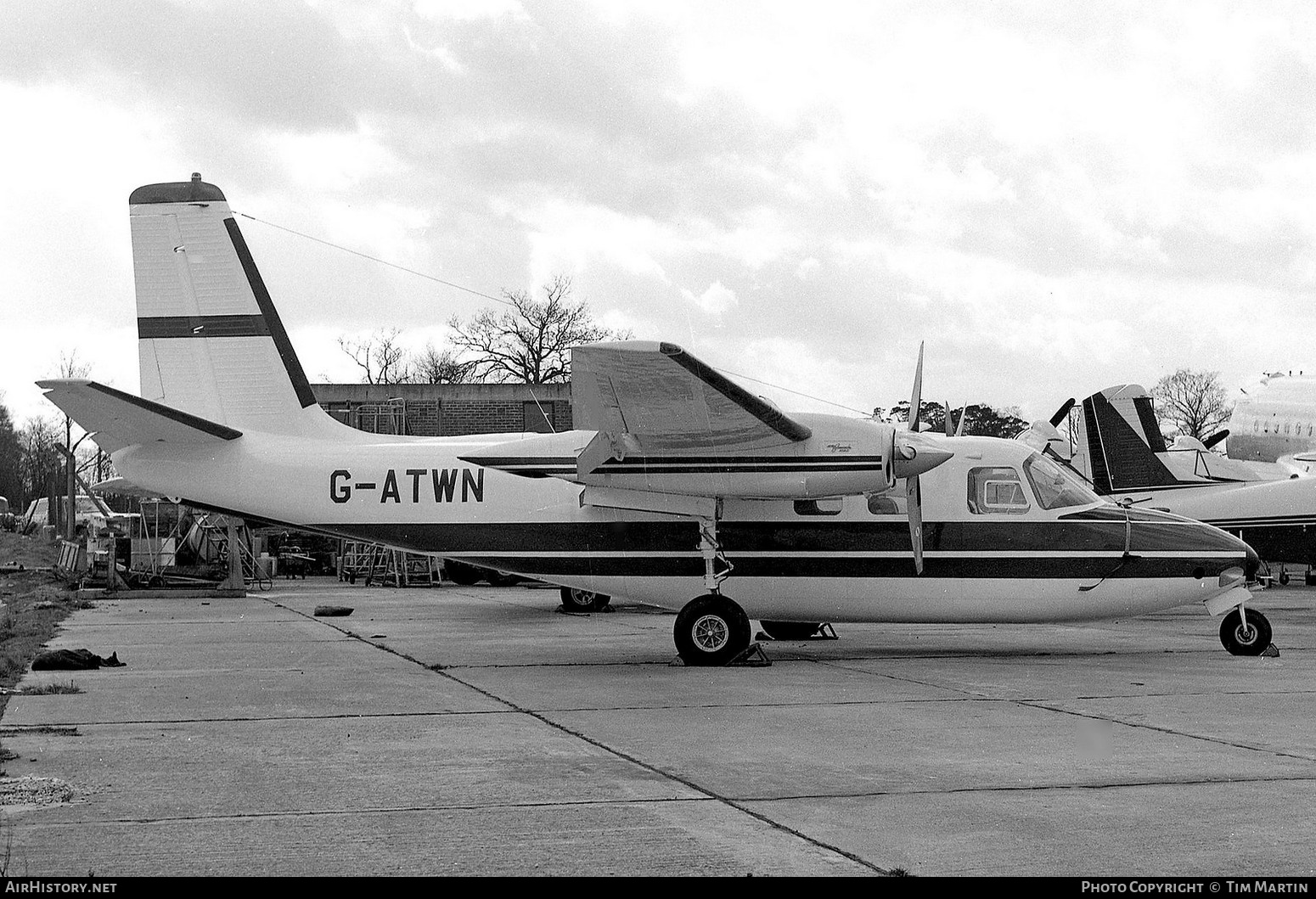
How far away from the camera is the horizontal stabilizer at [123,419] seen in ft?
42.2

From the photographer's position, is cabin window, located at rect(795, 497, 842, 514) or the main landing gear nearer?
the main landing gear

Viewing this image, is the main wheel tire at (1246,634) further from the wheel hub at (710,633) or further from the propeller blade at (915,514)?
the wheel hub at (710,633)

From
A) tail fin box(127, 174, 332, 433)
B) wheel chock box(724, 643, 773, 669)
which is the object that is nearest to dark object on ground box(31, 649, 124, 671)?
tail fin box(127, 174, 332, 433)


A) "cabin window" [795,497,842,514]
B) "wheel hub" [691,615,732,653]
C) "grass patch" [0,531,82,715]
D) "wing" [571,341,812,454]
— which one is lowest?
"grass patch" [0,531,82,715]

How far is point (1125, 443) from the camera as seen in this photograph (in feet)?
94.2

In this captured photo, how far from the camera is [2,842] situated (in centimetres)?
557

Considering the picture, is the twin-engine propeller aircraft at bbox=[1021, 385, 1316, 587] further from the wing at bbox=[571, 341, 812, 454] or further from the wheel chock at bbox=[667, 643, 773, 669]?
the wing at bbox=[571, 341, 812, 454]

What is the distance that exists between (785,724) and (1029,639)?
29.0ft

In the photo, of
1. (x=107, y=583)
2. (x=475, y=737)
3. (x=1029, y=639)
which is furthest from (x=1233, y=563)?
(x=107, y=583)

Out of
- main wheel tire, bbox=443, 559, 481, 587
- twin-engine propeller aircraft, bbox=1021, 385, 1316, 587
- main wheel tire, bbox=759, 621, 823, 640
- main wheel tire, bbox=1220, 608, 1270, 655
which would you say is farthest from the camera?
main wheel tire, bbox=443, 559, 481, 587

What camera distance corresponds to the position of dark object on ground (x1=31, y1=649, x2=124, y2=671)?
12648 mm

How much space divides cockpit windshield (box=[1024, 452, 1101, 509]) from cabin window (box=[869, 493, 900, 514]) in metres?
1.64

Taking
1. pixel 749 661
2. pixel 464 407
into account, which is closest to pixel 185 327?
pixel 749 661

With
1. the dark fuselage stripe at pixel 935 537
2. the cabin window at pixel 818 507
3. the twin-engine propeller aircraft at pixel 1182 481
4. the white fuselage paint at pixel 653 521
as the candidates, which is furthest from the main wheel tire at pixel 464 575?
the cabin window at pixel 818 507
